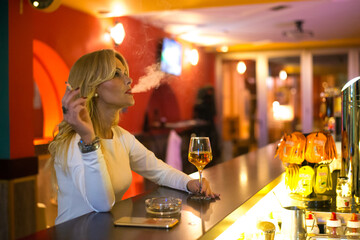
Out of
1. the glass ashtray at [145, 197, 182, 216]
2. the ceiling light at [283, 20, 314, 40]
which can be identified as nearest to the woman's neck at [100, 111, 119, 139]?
the glass ashtray at [145, 197, 182, 216]

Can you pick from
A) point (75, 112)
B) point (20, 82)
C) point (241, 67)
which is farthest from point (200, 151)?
point (241, 67)

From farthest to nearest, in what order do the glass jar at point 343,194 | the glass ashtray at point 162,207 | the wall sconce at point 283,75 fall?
the wall sconce at point 283,75, the glass jar at point 343,194, the glass ashtray at point 162,207

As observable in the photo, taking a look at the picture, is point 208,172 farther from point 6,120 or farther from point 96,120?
point 6,120

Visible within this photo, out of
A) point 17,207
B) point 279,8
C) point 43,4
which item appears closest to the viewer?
point 43,4

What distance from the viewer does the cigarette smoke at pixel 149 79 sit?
228 cm

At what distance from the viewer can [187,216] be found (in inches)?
45.3

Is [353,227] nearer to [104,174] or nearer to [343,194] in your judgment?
[343,194]

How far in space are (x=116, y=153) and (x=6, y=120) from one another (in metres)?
2.17

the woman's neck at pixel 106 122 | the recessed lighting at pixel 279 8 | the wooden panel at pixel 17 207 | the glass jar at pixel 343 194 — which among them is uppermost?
the recessed lighting at pixel 279 8

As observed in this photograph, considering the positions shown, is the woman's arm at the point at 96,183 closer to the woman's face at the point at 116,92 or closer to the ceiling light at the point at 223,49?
the woman's face at the point at 116,92

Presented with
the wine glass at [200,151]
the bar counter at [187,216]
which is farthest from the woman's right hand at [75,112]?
the wine glass at [200,151]

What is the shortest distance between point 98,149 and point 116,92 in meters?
0.38

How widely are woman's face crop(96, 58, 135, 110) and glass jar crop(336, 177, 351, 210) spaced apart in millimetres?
845

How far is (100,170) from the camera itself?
127cm
